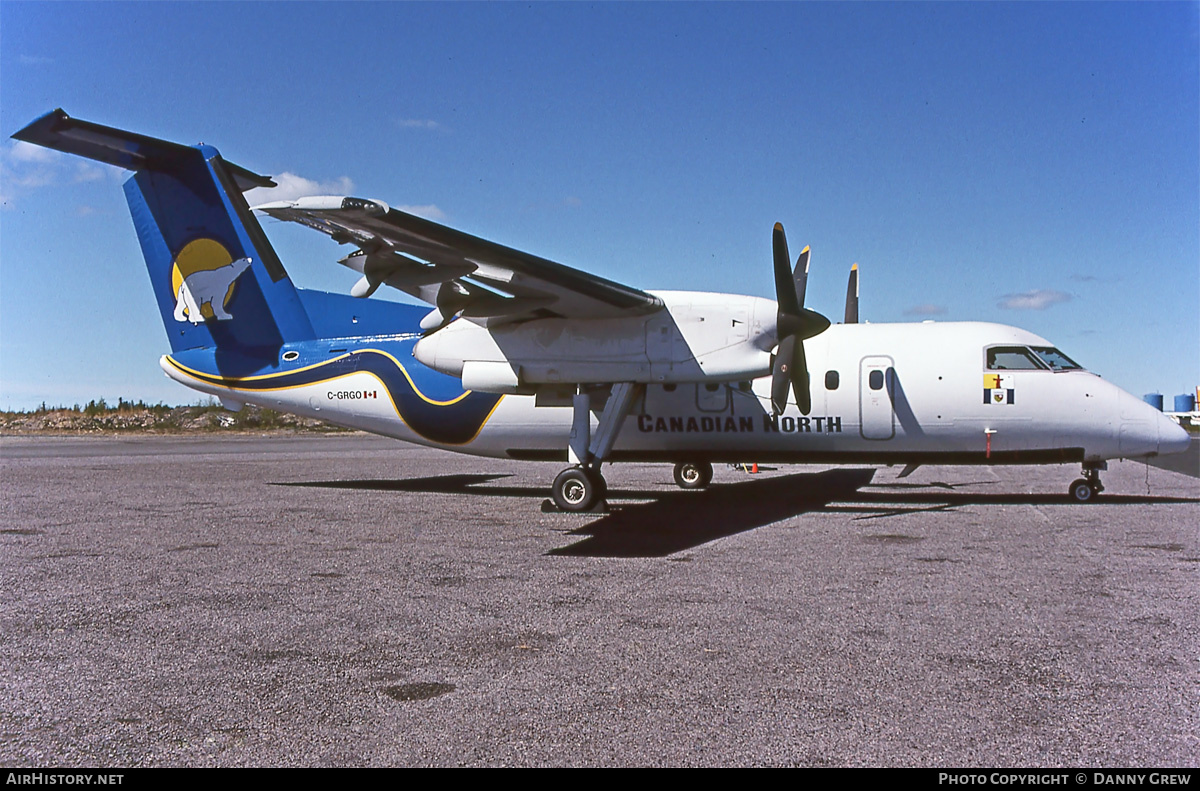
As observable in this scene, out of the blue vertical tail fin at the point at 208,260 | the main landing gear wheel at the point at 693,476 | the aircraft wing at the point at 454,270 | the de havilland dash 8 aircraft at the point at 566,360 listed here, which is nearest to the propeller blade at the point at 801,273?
the de havilland dash 8 aircraft at the point at 566,360

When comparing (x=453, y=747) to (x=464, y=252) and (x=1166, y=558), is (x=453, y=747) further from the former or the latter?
(x=1166, y=558)

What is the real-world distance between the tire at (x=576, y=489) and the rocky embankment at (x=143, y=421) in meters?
46.4

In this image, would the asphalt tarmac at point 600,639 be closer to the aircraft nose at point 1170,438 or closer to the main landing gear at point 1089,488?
the aircraft nose at point 1170,438

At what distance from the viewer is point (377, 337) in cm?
1777

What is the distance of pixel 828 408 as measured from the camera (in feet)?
51.1

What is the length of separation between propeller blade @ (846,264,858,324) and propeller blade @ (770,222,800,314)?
5.64 metres

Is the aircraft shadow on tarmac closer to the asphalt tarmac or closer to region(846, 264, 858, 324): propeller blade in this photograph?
the asphalt tarmac

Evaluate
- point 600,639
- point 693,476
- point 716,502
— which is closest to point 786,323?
point 716,502

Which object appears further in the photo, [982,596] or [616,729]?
[982,596]

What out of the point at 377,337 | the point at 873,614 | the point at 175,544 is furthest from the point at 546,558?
the point at 377,337

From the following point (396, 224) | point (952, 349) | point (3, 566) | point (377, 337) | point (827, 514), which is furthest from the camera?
point (377, 337)

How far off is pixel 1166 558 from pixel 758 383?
7.36m

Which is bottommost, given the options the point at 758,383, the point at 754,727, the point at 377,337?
the point at 754,727

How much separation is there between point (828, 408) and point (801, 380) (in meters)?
1.40
